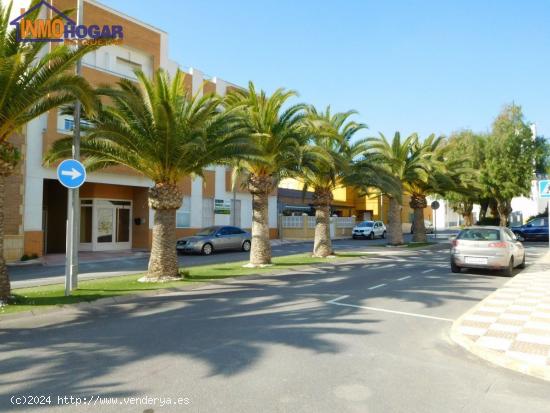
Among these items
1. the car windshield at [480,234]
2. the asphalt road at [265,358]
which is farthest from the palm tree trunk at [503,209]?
the asphalt road at [265,358]

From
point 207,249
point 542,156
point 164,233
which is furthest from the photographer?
point 542,156

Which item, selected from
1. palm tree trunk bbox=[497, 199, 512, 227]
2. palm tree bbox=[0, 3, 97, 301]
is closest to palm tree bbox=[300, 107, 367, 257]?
palm tree bbox=[0, 3, 97, 301]

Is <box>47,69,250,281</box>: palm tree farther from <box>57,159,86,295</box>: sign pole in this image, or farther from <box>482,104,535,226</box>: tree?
<box>482,104,535,226</box>: tree

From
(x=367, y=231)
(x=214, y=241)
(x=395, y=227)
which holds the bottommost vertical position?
(x=214, y=241)

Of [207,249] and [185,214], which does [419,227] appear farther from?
[185,214]

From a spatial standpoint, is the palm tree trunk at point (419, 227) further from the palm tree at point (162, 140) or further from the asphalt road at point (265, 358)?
the asphalt road at point (265, 358)

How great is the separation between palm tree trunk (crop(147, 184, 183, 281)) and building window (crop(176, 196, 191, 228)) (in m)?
14.0

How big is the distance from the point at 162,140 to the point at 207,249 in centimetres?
1100

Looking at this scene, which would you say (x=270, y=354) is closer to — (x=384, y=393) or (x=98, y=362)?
(x=384, y=393)

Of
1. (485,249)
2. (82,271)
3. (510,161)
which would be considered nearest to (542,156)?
(510,161)

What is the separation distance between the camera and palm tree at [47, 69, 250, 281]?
37.8 ft

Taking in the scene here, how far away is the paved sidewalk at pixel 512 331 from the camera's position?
530 cm

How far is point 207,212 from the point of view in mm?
28469

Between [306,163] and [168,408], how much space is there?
14.7 m
